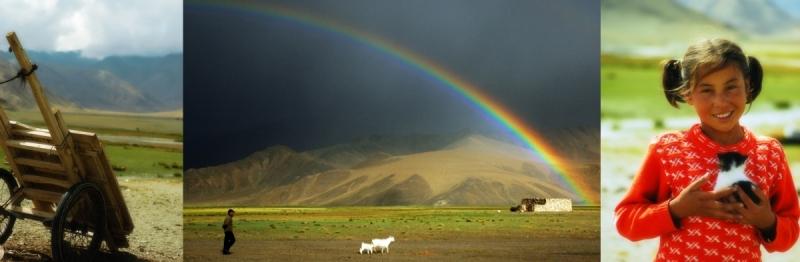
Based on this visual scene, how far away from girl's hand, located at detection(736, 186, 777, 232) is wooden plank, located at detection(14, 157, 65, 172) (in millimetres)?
4320

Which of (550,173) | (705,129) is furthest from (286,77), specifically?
(705,129)

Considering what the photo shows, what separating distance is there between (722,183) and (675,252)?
247mm

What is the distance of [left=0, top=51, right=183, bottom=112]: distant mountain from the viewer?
6227 millimetres

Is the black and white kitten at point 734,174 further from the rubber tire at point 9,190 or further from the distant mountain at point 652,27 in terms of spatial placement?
the rubber tire at point 9,190

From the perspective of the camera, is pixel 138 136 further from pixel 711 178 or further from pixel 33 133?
pixel 711 178

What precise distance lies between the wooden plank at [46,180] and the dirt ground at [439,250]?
1.43 m

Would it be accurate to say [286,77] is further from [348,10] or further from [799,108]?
[799,108]

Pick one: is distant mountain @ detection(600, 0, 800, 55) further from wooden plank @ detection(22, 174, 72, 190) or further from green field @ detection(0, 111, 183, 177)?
wooden plank @ detection(22, 174, 72, 190)

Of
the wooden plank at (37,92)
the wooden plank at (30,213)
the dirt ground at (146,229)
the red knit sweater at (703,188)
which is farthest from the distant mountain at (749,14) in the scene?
the wooden plank at (30,213)

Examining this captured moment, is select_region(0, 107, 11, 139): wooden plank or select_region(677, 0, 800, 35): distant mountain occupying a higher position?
select_region(677, 0, 800, 35): distant mountain

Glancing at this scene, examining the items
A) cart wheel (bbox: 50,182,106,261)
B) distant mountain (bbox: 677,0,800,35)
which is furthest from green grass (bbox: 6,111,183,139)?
distant mountain (bbox: 677,0,800,35)

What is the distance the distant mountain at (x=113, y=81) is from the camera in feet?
20.4

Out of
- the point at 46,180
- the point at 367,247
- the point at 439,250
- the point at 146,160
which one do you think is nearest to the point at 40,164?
the point at 46,180

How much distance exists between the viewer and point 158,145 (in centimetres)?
642
